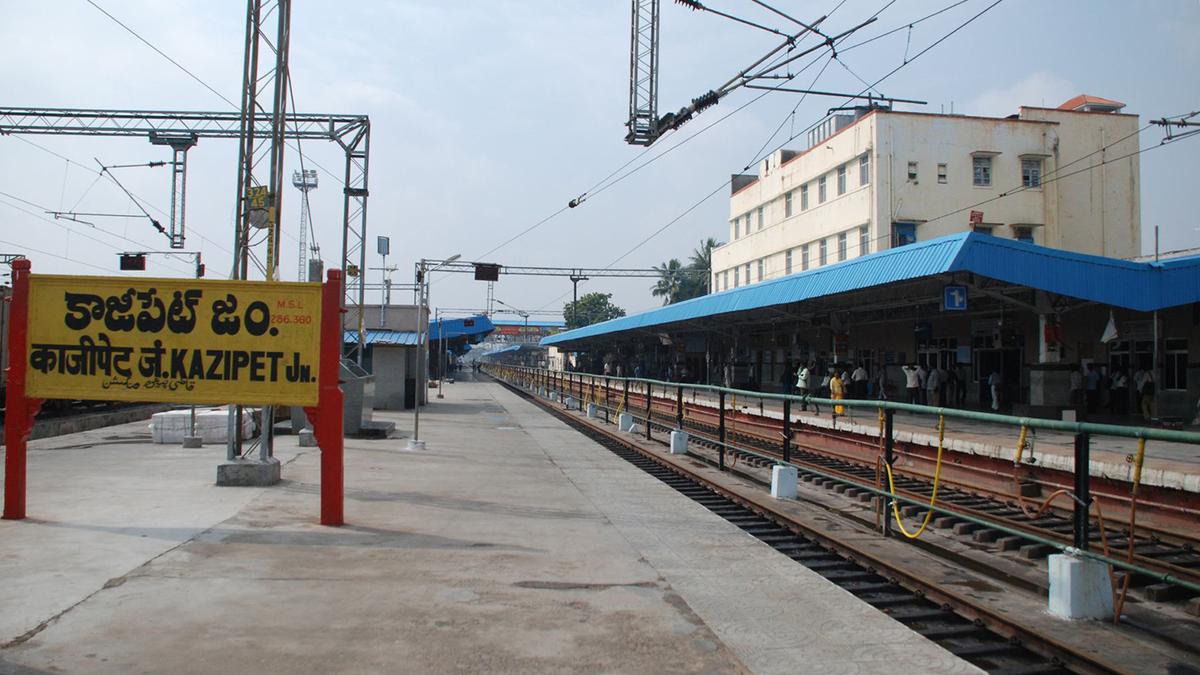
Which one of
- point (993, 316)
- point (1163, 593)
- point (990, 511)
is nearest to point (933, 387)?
point (993, 316)

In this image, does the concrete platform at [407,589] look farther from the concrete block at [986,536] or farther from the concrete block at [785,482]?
the concrete block at [986,536]

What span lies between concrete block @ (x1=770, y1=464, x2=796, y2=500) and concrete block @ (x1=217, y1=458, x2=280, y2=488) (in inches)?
244

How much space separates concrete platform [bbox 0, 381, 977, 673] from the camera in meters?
4.57

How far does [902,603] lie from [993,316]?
65.9ft

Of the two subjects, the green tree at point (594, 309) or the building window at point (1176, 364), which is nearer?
the building window at point (1176, 364)

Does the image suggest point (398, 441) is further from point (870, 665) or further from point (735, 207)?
point (735, 207)

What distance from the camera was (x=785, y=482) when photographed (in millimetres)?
10430

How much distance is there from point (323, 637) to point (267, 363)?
13.7ft

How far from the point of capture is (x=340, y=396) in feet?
27.1

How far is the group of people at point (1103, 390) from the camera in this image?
64.2ft

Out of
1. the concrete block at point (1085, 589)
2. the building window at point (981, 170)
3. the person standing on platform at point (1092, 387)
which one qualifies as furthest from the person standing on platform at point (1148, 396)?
the building window at point (981, 170)

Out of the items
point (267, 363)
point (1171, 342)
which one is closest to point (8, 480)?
point (267, 363)

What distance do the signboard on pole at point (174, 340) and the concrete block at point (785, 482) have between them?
5553 mm

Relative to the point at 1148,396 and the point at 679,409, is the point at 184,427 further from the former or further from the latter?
the point at 1148,396
